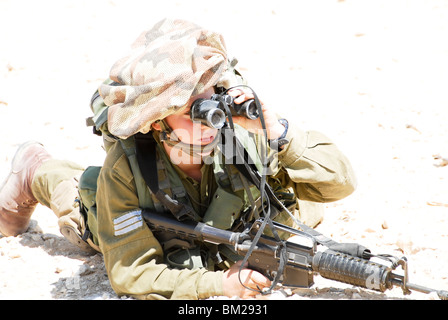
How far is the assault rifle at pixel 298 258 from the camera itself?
2906 mm

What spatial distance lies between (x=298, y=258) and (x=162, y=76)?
101cm

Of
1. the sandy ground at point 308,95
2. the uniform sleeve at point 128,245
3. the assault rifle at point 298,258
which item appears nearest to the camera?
the assault rifle at point 298,258

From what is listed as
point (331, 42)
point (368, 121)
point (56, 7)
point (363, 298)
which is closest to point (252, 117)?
point (363, 298)

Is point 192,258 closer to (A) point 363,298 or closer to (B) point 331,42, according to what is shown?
(A) point 363,298

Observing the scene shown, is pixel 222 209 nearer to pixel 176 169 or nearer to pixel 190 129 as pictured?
pixel 176 169

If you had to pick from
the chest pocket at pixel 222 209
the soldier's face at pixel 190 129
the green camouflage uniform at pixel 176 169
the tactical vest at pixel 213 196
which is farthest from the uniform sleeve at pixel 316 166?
the soldier's face at pixel 190 129

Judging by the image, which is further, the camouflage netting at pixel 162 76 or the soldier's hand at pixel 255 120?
the soldier's hand at pixel 255 120

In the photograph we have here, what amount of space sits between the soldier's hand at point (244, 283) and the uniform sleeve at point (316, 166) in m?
0.57

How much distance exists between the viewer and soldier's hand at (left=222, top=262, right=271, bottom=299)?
3203 mm

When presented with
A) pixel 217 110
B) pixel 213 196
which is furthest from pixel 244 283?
pixel 217 110

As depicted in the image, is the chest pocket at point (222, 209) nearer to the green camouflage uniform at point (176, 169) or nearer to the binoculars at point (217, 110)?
the green camouflage uniform at point (176, 169)

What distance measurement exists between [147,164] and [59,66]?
408 cm

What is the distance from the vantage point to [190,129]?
3.21m

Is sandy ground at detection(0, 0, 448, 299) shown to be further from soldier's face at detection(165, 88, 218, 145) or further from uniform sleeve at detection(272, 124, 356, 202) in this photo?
soldier's face at detection(165, 88, 218, 145)
